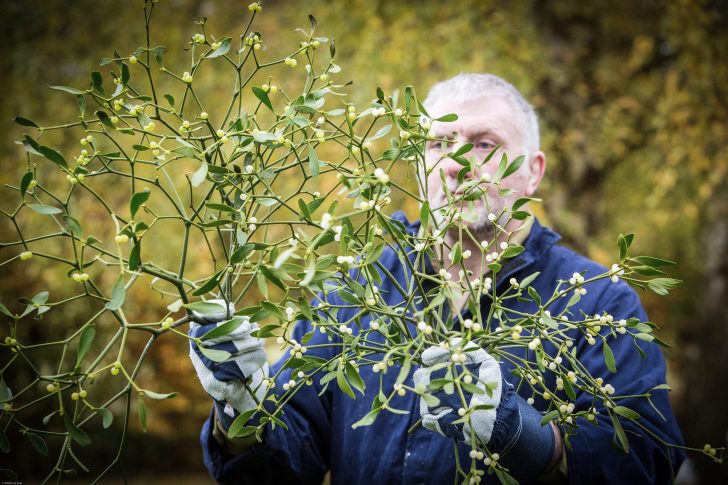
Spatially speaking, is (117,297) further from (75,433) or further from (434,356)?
(434,356)

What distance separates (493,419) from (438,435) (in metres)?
0.50

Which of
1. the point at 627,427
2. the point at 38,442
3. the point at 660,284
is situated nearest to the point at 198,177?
the point at 38,442

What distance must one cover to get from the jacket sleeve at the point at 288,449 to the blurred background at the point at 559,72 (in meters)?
3.25

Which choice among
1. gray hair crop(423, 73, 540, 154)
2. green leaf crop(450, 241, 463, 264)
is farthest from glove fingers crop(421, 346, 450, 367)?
gray hair crop(423, 73, 540, 154)

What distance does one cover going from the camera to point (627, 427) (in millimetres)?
1587

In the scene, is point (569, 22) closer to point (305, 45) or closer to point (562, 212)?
point (562, 212)

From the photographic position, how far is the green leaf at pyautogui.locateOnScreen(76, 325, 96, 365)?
980 mm

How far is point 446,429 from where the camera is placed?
1259 millimetres

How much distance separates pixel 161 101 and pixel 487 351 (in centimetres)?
471

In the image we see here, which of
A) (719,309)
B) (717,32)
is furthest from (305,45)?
(719,309)

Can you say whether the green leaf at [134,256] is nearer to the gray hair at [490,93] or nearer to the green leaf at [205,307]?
the green leaf at [205,307]

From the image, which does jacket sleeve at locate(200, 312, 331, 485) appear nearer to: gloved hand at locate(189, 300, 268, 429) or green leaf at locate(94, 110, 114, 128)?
gloved hand at locate(189, 300, 268, 429)

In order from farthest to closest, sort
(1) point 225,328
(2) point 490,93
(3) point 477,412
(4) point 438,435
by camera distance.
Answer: (2) point 490,93
(4) point 438,435
(3) point 477,412
(1) point 225,328

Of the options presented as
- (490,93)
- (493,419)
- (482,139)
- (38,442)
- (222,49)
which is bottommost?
(38,442)
